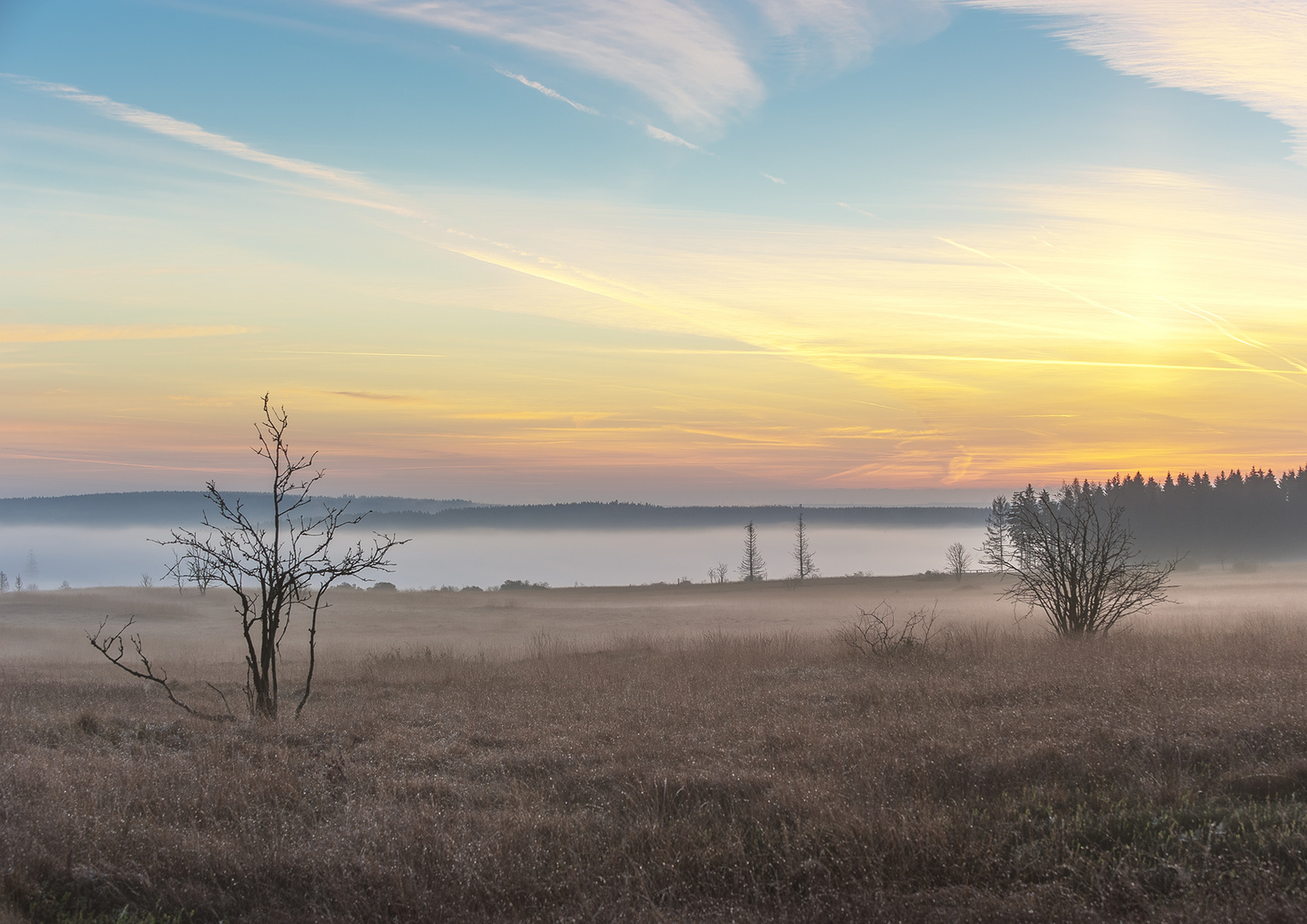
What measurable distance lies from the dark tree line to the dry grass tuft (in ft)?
287

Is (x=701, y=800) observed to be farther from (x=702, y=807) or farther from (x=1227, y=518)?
(x=1227, y=518)

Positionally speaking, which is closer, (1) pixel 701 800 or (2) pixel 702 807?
(2) pixel 702 807

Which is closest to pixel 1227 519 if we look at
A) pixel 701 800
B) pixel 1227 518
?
pixel 1227 518

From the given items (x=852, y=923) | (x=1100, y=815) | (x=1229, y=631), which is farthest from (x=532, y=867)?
(x=1229, y=631)

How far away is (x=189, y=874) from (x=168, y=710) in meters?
7.83

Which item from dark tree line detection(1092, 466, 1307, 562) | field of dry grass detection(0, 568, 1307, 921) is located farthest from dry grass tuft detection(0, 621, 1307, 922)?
dark tree line detection(1092, 466, 1307, 562)

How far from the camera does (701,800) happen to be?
693 cm

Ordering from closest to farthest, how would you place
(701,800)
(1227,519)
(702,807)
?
(702,807)
(701,800)
(1227,519)

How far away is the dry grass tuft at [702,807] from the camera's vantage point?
527cm

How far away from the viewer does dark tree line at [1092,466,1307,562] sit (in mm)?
85062

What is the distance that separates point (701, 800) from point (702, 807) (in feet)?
0.88

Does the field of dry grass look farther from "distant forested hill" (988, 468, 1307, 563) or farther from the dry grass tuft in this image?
"distant forested hill" (988, 468, 1307, 563)

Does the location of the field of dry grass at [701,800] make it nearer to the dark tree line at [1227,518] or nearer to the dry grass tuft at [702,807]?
the dry grass tuft at [702,807]

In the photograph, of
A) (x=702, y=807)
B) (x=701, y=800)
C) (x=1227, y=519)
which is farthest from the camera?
(x=1227, y=519)
